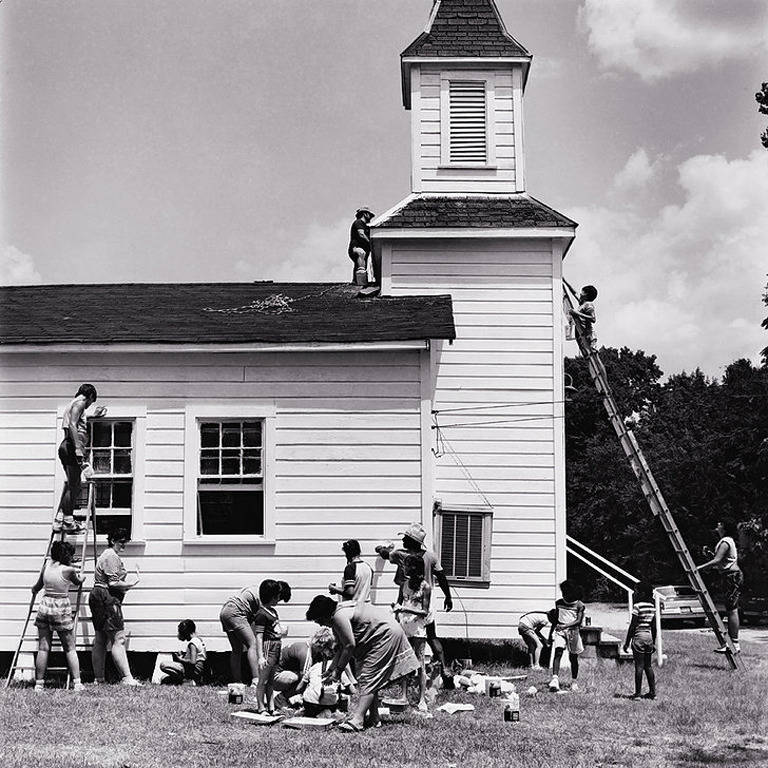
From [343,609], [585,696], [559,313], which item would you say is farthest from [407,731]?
[559,313]

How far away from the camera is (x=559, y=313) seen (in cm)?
1648

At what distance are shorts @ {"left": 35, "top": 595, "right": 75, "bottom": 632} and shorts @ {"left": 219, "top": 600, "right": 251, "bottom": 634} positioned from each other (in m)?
1.84

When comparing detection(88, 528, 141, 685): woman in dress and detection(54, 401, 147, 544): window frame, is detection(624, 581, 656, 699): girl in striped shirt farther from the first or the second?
detection(54, 401, 147, 544): window frame

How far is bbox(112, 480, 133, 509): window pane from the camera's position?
1418 centimetres

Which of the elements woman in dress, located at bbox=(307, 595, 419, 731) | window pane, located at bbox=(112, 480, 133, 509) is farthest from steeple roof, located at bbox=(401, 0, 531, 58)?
woman in dress, located at bbox=(307, 595, 419, 731)

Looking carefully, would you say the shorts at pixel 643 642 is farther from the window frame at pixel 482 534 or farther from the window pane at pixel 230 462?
the window pane at pixel 230 462

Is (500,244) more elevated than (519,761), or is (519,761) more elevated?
(500,244)

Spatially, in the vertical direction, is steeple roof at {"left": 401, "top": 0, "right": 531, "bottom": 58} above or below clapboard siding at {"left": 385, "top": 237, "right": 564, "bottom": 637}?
above

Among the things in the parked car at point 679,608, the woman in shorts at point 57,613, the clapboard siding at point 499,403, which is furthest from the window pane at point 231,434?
the parked car at point 679,608

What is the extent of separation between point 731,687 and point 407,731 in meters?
5.68

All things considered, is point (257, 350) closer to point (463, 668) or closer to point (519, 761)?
point (463, 668)

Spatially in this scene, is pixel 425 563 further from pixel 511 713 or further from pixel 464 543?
pixel 464 543

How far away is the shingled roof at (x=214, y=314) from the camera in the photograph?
47.3ft

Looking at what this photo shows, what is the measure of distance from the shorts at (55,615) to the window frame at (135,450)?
1.63 metres
